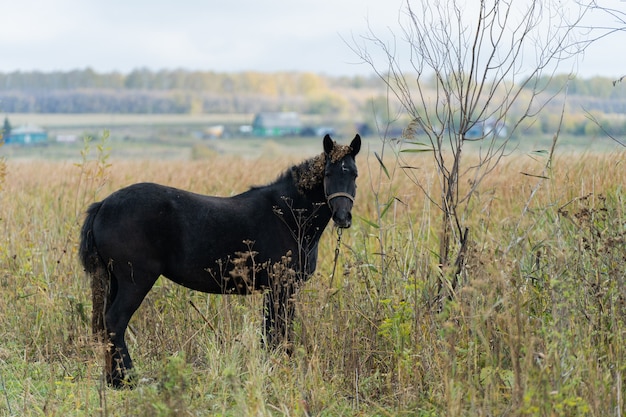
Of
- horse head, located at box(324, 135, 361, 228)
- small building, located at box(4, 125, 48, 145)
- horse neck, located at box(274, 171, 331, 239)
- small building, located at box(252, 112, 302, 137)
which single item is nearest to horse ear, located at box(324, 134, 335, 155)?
horse head, located at box(324, 135, 361, 228)

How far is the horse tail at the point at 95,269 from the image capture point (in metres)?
6.02

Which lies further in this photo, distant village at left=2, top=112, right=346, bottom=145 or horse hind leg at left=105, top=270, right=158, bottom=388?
distant village at left=2, top=112, right=346, bottom=145

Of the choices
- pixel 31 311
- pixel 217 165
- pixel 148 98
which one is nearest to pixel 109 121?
pixel 148 98

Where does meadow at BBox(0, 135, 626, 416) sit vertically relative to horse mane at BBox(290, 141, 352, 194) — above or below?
below

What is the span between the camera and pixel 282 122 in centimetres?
6206

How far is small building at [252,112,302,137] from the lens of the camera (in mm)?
61344

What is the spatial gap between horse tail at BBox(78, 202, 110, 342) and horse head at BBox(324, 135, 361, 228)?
1.77m

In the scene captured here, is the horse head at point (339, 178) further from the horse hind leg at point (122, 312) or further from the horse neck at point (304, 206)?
the horse hind leg at point (122, 312)

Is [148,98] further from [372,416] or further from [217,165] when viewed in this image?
[372,416]

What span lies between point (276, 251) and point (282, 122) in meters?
56.2

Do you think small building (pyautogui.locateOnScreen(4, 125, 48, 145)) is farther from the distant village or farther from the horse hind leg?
the horse hind leg

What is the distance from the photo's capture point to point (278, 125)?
62062 millimetres

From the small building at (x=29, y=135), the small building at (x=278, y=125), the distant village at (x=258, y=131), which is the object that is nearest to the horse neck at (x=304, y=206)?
the distant village at (x=258, y=131)

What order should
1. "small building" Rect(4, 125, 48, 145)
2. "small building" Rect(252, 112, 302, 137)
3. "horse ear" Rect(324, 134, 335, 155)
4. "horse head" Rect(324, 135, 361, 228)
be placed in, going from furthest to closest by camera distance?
"small building" Rect(252, 112, 302, 137) < "small building" Rect(4, 125, 48, 145) < "horse ear" Rect(324, 134, 335, 155) < "horse head" Rect(324, 135, 361, 228)
